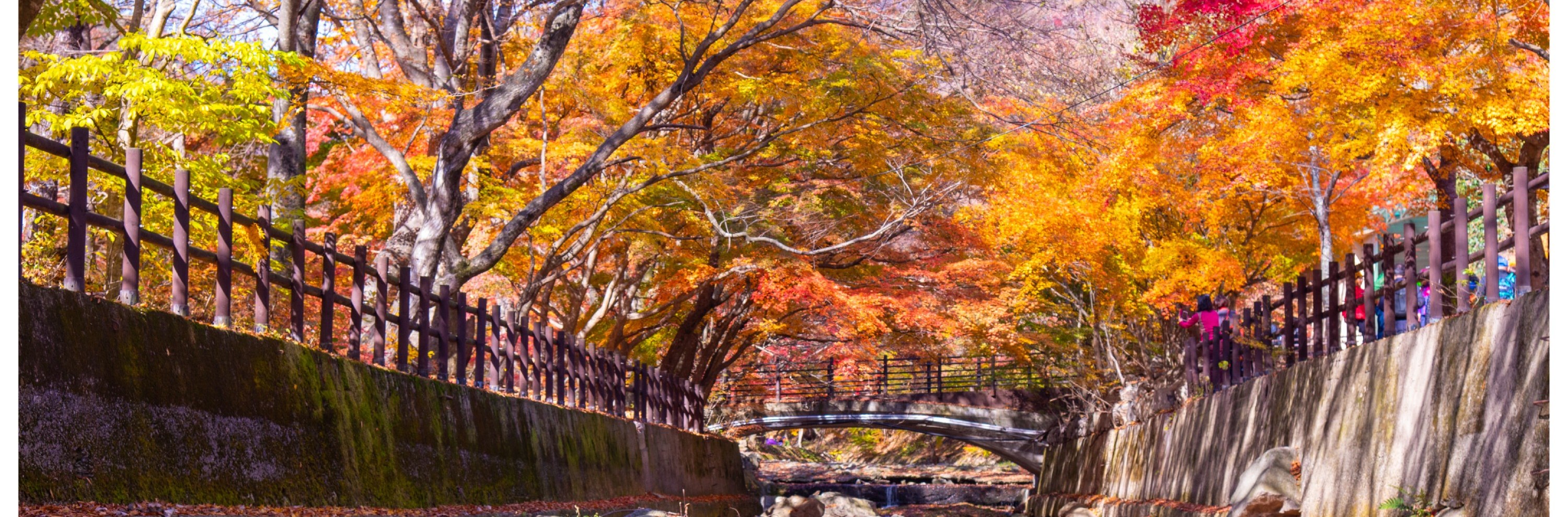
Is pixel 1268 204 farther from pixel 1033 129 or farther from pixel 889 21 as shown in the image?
pixel 889 21

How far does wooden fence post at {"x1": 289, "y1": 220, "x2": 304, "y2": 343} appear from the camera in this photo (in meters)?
8.48

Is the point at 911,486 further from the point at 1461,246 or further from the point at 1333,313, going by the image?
the point at 1461,246

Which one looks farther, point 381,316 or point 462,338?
point 462,338

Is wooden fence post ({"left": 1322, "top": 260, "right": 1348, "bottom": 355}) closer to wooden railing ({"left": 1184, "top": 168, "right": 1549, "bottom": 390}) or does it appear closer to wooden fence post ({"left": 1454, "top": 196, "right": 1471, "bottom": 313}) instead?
wooden railing ({"left": 1184, "top": 168, "right": 1549, "bottom": 390})

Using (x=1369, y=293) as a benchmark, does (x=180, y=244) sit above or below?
above

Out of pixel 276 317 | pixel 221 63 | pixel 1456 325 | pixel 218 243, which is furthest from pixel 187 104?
pixel 1456 325

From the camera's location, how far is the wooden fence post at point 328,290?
920cm

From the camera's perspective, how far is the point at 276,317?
18.8 meters

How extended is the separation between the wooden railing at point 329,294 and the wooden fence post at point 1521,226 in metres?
7.34

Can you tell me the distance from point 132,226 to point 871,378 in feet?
102

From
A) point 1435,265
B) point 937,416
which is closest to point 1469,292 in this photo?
point 1435,265

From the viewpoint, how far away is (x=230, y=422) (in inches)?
266

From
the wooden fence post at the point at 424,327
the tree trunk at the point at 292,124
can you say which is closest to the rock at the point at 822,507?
the tree trunk at the point at 292,124

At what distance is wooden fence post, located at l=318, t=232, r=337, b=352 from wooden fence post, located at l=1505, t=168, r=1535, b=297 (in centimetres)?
770
